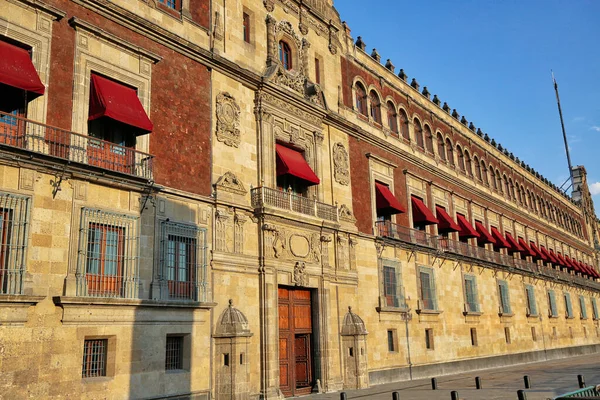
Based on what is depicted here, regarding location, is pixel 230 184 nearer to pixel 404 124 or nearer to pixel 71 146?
pixel 71 146

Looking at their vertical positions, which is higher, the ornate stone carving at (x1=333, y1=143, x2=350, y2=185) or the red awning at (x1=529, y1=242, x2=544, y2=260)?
the ornate stone carving at (x1=333, y1=143, x2=350, y2=185)

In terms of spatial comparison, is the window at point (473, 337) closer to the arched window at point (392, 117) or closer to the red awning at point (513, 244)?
the red awning at point (513, 244)

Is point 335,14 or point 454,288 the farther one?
point 454,288

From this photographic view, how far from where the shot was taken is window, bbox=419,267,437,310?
28.4m

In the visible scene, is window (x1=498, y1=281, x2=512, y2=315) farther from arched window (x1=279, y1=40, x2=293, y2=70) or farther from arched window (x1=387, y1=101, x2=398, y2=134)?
arched window (x1=279, y1=40, x2=293, y2=70)

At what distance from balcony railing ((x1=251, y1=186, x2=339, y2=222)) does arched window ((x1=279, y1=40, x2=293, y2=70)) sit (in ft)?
18.6

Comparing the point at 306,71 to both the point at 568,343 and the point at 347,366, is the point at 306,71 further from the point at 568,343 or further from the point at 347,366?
the point at 568,343

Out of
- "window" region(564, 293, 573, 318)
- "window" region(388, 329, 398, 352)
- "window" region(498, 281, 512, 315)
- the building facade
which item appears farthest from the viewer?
"window" region(564, 293, 573, 318)

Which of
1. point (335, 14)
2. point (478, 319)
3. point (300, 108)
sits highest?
point (335, 14)

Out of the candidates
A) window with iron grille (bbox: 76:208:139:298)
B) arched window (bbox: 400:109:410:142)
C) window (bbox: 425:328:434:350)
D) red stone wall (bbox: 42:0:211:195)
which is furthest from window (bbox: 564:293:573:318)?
window with iron grille (bbox: 76:208:139:298)

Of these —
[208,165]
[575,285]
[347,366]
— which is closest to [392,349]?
[347,366]

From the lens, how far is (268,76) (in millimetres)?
21406

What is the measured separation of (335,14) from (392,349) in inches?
618

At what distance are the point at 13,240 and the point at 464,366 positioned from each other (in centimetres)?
2431
